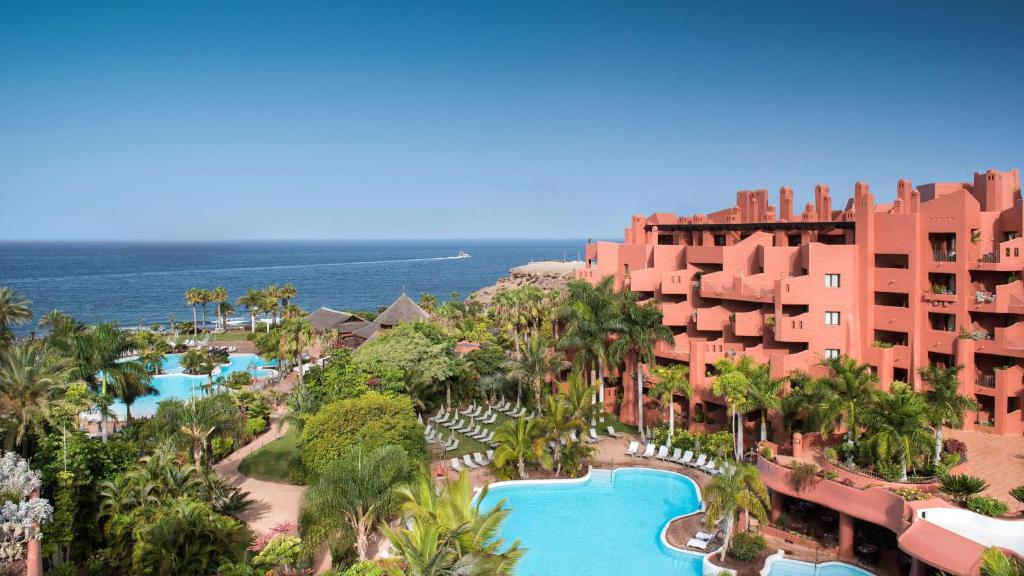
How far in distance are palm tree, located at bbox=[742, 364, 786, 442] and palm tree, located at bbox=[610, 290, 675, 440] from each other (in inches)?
253

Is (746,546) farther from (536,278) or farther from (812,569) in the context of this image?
(536,278)

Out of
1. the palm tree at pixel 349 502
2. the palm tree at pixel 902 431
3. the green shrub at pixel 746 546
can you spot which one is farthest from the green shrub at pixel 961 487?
the palm tree at pixel 349 502

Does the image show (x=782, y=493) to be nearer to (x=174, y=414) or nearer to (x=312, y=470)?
(x=312, y=470)

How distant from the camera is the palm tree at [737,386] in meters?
27.0

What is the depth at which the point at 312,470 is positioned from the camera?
26500mm

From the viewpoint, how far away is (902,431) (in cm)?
2169

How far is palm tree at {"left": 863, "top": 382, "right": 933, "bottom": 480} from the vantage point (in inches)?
845

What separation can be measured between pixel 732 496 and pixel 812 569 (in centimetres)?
325

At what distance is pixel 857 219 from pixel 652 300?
1045cm

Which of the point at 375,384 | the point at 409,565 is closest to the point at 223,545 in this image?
the point at 409,565

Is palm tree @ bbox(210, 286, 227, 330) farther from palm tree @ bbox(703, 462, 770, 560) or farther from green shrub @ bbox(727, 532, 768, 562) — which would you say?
green shrub @ bbox(727, 532, 768, 562)

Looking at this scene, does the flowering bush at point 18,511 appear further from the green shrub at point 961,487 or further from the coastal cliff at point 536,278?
the coastal cliff at point 536,278

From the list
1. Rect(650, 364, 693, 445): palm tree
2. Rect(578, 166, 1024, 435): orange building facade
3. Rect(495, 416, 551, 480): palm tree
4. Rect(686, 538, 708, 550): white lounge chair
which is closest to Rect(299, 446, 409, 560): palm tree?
Rect(495, 416, 551, 480): palm tree

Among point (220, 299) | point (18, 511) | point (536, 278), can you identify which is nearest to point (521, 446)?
point (18, 511)
